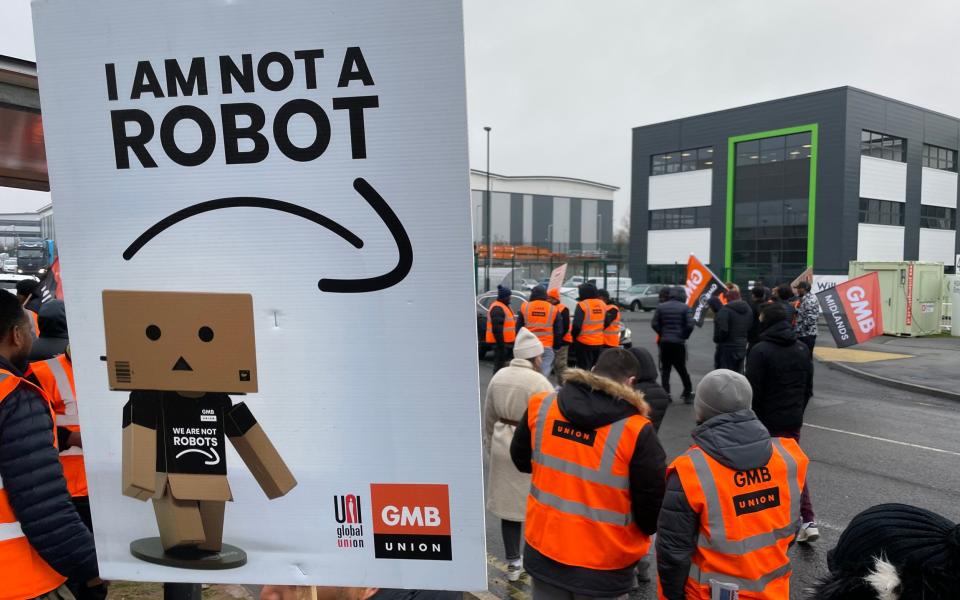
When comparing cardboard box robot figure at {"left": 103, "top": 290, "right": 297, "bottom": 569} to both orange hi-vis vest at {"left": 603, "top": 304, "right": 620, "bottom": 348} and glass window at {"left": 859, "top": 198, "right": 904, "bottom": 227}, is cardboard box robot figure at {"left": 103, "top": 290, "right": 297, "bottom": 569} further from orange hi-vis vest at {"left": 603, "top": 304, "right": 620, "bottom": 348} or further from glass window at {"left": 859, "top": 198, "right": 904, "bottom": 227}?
glass window at {"left": 859, "top": 198, "right": 904, "bottom": 227}

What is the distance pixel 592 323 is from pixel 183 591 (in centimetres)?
820

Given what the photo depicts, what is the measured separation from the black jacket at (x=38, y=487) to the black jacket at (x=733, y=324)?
9168 mm

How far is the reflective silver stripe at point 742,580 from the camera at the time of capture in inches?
93.8

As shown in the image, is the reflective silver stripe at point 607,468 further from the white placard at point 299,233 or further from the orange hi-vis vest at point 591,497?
the white placard at point 299,233

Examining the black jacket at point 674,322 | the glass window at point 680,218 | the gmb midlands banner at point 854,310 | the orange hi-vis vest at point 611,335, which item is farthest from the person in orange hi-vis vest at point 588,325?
the glass window at point 680,218

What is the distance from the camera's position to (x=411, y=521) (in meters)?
1.35

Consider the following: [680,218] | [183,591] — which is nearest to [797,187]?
[680,218]

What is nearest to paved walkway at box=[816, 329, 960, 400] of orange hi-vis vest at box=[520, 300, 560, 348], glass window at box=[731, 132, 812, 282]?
orange hi-vis vest at box=[520, 300, 560, 348]

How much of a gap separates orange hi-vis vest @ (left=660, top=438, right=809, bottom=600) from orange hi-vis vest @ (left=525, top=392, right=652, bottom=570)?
23 centimetres

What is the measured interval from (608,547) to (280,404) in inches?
68.5

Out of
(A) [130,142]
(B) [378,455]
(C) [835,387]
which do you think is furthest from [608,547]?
(C) [835,387]

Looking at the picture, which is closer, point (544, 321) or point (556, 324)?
point (544, 321)

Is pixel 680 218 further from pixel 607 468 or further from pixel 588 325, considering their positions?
pixel 607 468

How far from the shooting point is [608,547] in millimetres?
2566
